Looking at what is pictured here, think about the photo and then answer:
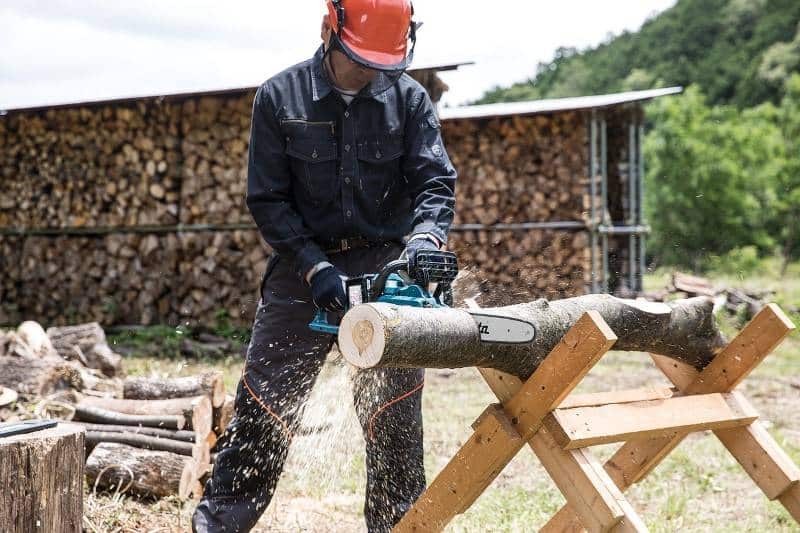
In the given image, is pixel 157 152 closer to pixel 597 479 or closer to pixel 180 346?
pixel 180 346

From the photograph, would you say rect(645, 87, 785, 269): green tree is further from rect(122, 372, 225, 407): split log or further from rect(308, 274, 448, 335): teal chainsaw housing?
rect(308, 274, 448, 335): teal chainsaw housing

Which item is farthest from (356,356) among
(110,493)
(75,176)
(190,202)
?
(75,176)

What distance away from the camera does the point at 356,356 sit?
74.1 inches

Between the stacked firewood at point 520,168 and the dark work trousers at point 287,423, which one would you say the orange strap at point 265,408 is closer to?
the dark work trousers at point 287,423

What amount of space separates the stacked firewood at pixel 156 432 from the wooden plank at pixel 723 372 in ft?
5.66

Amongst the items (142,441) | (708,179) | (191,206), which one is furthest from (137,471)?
(708,179)

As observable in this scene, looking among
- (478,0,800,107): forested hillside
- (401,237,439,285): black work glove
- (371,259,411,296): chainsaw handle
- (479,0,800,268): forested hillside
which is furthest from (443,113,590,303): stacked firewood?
(478,0,800,107): forested hillside

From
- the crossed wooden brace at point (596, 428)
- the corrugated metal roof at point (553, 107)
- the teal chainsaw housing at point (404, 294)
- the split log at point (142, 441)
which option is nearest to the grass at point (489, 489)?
the split log at point (142, 441)

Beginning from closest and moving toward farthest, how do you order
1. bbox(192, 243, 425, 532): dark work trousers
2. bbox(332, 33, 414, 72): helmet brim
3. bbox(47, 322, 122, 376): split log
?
bbox(332, 33, 414, 72): helmet brim < bbox(192, 243, 425, 532): dark work trousers < bbox(47, 322, 122, 376): split log

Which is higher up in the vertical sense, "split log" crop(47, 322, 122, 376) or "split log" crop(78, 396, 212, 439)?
"split log" crop(78, 396, 212, 439)

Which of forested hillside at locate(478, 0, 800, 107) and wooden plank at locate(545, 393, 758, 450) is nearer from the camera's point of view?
wooden plank at locate(545, 393, 758, 450)

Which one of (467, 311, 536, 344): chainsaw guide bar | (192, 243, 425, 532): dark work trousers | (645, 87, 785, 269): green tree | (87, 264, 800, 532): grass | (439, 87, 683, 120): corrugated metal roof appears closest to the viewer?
(467, 311, 536, 344): chainsaw guide bar

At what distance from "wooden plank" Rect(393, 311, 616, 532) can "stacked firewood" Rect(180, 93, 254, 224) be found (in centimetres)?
646

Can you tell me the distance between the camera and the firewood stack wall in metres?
8.39
